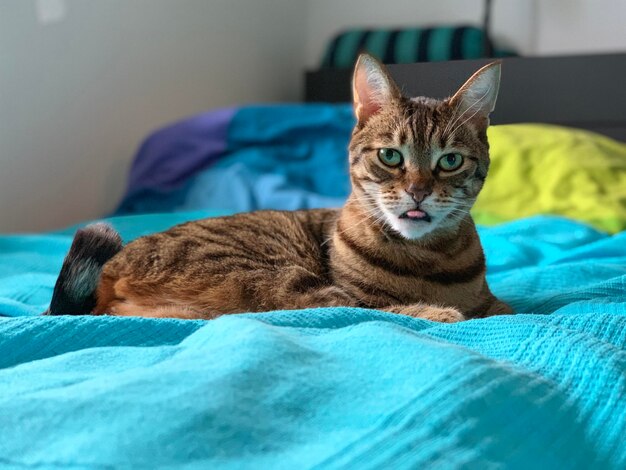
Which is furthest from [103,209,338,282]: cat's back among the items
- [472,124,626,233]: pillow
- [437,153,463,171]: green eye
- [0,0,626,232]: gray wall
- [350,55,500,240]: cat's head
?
[0,0,626,232]: gray wall

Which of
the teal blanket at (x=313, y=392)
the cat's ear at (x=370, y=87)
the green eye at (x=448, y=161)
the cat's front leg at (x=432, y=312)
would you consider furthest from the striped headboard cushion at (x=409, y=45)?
the teal blanket at (x=313, y=392)

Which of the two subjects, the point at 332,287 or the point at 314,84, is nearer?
the point at 332,287

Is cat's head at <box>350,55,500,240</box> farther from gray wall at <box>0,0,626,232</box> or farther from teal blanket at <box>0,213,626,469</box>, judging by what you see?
gray wall at <box>0,0,626,232</box>

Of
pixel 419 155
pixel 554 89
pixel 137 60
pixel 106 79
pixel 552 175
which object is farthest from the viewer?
pixel 137 60

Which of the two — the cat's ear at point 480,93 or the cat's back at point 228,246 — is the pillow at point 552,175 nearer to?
the cat's back at point 228,246

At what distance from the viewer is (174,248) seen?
119 centimetres

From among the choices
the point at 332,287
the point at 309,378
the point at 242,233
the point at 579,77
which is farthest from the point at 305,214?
the point at 579,77

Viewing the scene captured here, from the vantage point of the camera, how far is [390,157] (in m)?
1.14

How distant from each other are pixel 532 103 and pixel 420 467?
1176 mm

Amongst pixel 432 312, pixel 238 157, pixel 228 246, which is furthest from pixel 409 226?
pixel 238 157

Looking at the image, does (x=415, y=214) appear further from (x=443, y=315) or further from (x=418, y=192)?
(x=443, y=315)

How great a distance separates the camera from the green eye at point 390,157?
1.14 metres

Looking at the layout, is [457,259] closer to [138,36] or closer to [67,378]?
[67,378]

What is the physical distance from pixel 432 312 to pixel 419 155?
0.86 ft
